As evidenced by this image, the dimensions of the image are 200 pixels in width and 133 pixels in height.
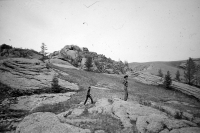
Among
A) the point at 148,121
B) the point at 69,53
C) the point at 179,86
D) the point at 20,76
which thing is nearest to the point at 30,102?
the point at 20,76

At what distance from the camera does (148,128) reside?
4699 millimetres

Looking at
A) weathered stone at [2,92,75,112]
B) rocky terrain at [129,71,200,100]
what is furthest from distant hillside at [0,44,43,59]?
rocky terrain at [129,71,200,100]

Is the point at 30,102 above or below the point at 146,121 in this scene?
below

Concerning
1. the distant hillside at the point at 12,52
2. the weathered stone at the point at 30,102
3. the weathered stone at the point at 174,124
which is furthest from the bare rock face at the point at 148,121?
the distant hillside at the point at 12,52

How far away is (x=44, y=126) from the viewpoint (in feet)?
15.0

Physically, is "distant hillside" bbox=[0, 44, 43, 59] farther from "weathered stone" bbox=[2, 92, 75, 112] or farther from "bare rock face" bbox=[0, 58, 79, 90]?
"weathered stone" bbox=[2, 92, 75, 112]

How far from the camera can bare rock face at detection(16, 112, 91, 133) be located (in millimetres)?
4355

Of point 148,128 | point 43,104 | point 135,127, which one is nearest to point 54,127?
point 135,127

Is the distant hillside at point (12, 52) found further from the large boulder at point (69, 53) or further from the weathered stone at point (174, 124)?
the weathered stone at point (174, 124)

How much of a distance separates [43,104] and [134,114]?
964 centimetres

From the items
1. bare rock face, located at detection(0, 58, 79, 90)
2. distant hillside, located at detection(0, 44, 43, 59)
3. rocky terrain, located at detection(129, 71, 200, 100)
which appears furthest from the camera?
distant hillside, located at detection(0, 44, 43, 59)

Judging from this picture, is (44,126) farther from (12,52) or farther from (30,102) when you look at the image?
(12,52)

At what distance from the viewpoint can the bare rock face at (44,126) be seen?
436 centimetres

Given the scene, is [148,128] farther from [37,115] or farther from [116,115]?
[37,115]
